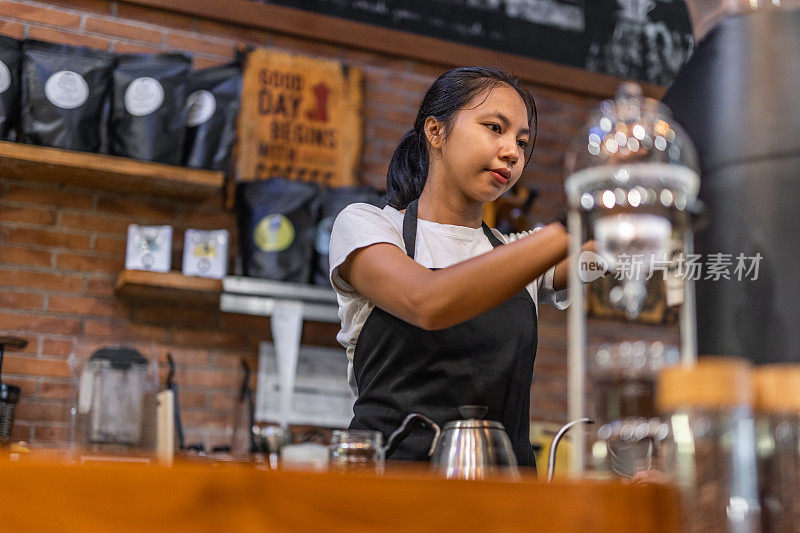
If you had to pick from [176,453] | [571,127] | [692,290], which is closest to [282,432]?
[176,453]

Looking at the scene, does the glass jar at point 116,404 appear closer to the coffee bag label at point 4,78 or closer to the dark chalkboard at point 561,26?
the coffee bag label at point 4,78

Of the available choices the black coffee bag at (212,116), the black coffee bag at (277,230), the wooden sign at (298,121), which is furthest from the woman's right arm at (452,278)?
the wooden sign at (298,121)

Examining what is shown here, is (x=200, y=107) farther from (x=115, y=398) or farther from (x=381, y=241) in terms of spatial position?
(x=381, y=241)

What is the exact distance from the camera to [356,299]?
1.56 metres

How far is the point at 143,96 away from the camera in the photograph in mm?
3141

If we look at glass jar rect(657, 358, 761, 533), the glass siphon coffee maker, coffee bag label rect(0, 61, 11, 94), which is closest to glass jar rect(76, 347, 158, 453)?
coffee bag label rect(0, 61, 11, 94)

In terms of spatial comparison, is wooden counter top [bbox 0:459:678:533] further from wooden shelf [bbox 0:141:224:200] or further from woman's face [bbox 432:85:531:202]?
wooden shelf [bbox 0:141:224:200]

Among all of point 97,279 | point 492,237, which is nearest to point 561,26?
point 97,279

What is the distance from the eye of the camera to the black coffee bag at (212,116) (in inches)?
127

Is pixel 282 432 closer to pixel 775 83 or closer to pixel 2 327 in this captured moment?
pixel 2 327

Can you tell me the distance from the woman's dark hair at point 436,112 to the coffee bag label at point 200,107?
1491mm

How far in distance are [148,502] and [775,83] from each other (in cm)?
91

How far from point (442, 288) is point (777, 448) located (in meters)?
0.58

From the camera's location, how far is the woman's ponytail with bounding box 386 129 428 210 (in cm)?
186
